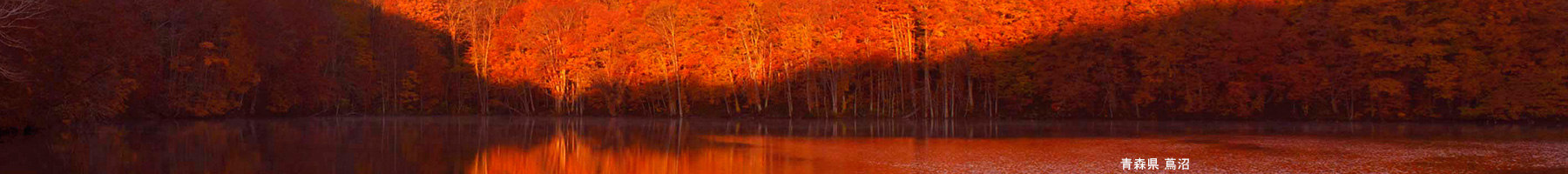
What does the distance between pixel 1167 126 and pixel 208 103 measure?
1228 inches

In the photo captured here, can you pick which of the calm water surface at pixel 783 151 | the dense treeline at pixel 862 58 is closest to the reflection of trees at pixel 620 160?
the calm water surface at pixel 783 151

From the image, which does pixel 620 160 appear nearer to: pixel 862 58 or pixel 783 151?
pixel 783 151

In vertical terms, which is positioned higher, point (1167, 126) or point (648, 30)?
point (648, 30)

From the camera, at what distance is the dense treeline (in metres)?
38.7

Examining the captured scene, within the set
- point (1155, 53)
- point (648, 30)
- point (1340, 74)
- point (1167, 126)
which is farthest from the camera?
point (648, 30)

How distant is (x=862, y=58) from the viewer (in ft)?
163

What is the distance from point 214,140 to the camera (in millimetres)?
25641

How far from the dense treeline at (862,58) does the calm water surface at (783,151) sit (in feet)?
19.6

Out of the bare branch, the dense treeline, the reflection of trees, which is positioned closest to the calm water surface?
the reflection of trees

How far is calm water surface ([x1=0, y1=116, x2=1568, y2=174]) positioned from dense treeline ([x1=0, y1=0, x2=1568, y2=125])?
5.96 meters

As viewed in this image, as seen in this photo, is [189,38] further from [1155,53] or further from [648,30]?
[1155,53]

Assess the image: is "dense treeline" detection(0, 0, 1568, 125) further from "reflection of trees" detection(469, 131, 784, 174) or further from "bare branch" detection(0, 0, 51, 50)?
"reflection of trees" detection(469, 131, 784, 174)

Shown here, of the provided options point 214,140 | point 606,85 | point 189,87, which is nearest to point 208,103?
point 189,87

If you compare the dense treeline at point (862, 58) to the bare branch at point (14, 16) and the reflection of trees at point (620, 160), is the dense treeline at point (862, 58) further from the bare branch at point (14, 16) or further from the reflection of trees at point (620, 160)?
the reflection of trees at point (620, 160)
